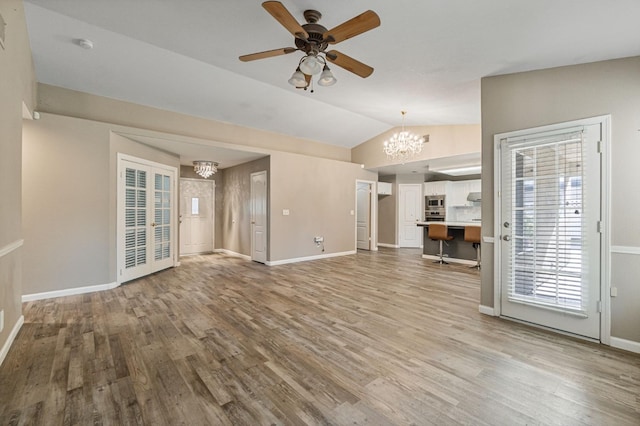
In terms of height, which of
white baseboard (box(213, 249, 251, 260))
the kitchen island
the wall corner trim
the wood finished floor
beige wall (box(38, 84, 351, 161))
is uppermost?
beige wall (box(38, 84, 351, 161))

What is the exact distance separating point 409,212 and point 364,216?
1.71 m

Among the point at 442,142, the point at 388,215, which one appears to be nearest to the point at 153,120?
the point at 442,142

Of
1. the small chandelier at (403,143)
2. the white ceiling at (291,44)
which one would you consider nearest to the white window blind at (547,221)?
the white ceiling at (291,44)

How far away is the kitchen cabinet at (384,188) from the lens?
366 inches

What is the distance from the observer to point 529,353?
249 cm

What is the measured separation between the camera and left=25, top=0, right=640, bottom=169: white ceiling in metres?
2.39

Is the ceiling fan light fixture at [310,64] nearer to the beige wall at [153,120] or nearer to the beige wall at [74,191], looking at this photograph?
the beige wall at [74,191]

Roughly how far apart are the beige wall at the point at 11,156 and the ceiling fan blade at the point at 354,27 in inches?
106

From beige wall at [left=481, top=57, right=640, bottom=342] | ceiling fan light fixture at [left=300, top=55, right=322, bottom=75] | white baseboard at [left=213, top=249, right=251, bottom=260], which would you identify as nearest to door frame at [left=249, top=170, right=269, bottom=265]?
white baseboard at [left=213, top=249, right=251, bottom=260]

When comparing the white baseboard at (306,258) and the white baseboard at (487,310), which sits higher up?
the white baseboard at (306,258)

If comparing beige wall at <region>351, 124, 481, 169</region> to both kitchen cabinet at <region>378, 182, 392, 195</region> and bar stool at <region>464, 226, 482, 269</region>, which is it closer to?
kitchen cabinet at <region>378, 182, 392, 195</region>

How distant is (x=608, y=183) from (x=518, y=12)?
5.86 feet

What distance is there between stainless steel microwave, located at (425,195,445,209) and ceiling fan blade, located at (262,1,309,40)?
26.3 ft

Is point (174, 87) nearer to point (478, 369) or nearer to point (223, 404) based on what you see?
point (223, 404)
